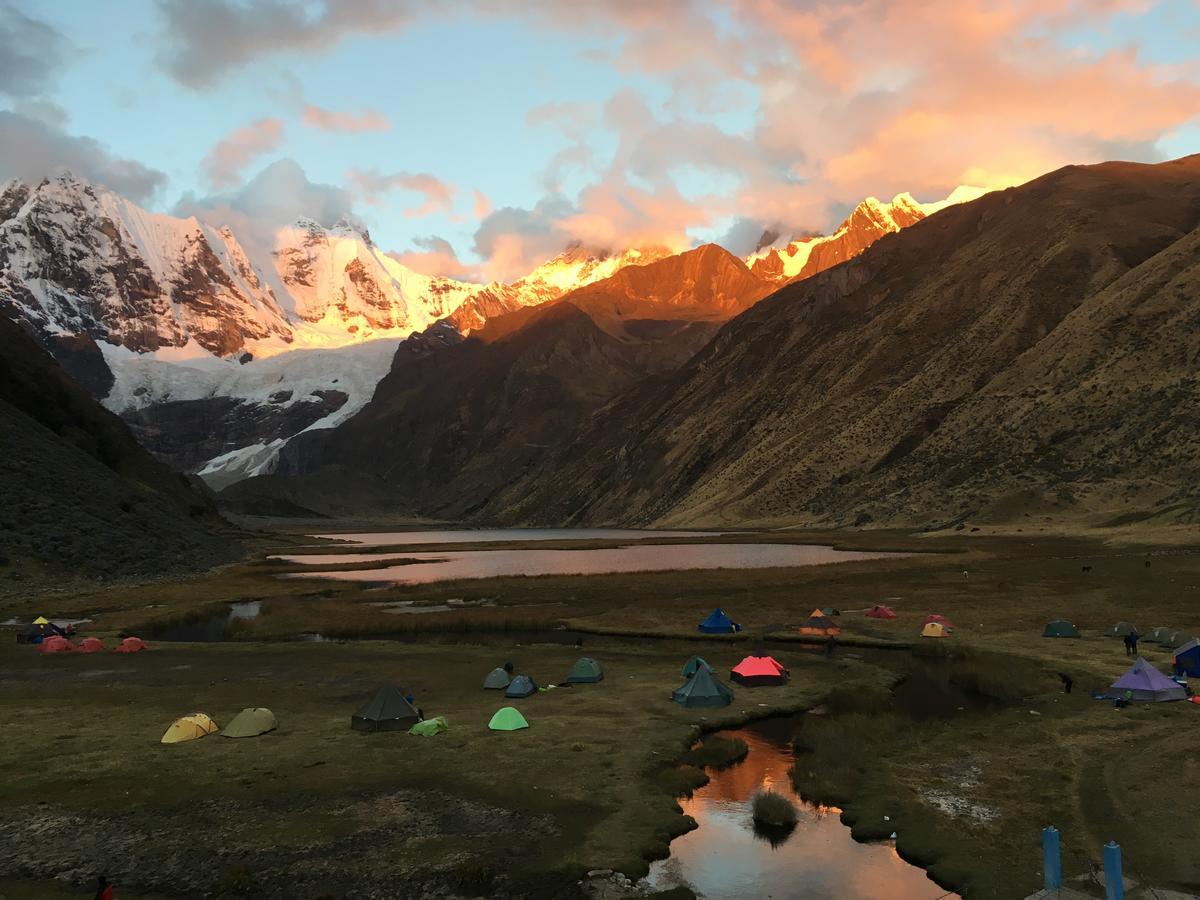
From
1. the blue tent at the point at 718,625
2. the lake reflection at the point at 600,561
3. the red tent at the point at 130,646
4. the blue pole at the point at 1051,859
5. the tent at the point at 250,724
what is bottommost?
the lake reflection at the point at 600,561

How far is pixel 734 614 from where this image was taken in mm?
58344

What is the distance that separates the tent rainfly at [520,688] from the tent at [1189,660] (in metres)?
25.5

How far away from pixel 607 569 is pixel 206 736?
226ft

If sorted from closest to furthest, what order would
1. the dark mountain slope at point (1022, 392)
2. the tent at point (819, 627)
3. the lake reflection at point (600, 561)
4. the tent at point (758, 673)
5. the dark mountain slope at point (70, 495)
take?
the tent at point (758, 673) → the tent at point (819, 627) → the dark mountain slope at point (70, 495) → the lake reflection at point (600, 561) → the dark mountain slope at point (1022, 392)

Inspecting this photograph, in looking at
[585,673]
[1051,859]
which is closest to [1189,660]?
[585,673]

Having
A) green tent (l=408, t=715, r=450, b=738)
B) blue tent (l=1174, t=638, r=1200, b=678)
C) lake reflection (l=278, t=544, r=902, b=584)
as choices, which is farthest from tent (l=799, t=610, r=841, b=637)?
lake reflection (l=278, t=544, r=902, b=584)

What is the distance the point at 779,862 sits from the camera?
65.6 ft

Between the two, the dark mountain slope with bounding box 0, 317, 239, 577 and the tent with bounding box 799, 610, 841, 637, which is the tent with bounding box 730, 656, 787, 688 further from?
the dark mountain slope with bounding box 0, 317, 239, 577

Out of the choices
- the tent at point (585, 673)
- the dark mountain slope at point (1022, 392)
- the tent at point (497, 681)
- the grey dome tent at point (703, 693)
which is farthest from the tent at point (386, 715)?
the dark mountain slope at point (1022, 392)

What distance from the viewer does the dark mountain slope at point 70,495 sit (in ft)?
269

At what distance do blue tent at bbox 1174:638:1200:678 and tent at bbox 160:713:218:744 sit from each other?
36181 millimetres

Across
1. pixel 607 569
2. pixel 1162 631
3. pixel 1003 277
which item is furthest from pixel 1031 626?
pixel 1003 277

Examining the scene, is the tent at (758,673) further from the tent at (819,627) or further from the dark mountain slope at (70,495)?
the dark mountain slope at (70,495)

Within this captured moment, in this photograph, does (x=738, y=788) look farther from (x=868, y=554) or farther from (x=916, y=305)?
(x=916, y=305)
